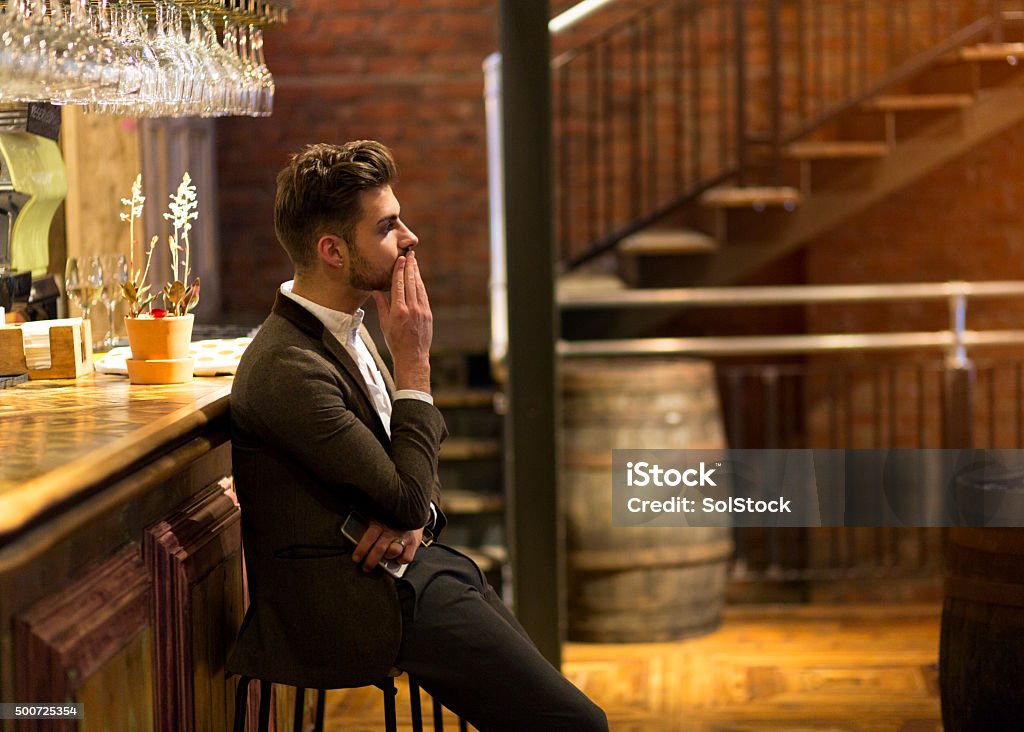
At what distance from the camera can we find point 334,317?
2.02 meters

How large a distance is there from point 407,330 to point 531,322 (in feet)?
5.03

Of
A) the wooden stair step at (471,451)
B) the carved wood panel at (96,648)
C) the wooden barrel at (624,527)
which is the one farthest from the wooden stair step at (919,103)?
Result: the carved wood panel at (96,648)

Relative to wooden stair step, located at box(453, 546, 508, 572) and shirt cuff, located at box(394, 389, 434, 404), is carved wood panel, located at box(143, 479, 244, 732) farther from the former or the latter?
wooden stair step, located at box(453, 546, 508, 572)

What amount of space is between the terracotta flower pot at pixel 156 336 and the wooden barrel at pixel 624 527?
75.5 inches

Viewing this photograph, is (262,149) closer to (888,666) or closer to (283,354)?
(888,666)

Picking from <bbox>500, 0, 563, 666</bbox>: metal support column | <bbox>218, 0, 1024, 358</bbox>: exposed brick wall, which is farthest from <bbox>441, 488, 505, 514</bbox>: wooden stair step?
<bbox>218, 0, 1024, 358</bbox>: exposed brick wall

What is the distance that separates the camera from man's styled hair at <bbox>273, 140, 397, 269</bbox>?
200 cm

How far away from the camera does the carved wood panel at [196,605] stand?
6.18 feet

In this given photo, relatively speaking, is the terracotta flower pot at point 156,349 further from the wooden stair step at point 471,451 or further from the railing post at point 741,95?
the railing post at point 741,95

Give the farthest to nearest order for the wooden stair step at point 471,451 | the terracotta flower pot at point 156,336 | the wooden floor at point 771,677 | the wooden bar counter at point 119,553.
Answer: the wooden stair step at point 471,451 < the wooden floor at point 771,677 < the terracotta flower pot at point 156,336 < the wooden bar counter at point 119,553

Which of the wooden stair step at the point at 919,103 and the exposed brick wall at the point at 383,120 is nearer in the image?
the wooden stair step at the point at 919,103

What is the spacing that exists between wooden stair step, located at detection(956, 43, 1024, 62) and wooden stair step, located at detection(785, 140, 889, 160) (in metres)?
0.46

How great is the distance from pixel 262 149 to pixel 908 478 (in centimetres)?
322

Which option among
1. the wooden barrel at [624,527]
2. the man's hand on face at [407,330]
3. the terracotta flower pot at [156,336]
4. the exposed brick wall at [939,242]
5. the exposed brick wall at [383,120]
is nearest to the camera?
the man's hand on face at [407,330]
